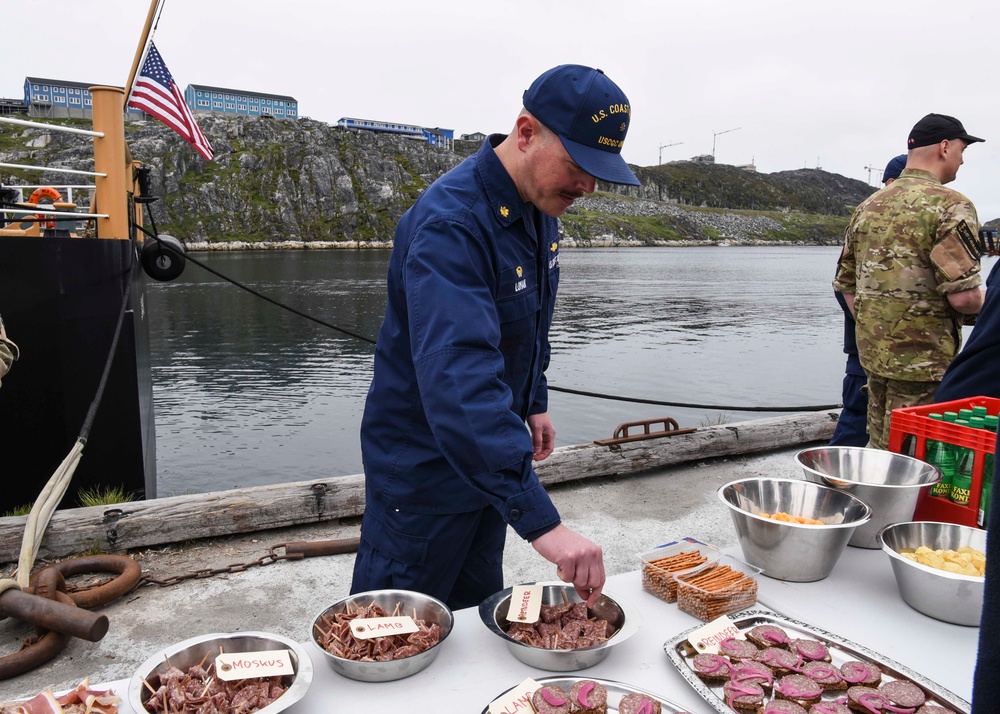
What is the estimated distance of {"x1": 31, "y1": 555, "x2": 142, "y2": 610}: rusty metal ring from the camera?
390cm

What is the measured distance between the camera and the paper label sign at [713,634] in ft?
6.22

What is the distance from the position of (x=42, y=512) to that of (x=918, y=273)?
5205 millimetres

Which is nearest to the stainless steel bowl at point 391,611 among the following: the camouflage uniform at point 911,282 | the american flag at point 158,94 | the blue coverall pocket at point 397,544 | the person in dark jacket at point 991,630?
the blue coverall pocket at point 397,544

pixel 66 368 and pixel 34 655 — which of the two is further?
pixel 66 368

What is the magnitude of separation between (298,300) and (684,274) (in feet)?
128

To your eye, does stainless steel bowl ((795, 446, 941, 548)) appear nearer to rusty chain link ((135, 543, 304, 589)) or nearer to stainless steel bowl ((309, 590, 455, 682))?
stainless steel bowl ((309, 590, 455, 682))

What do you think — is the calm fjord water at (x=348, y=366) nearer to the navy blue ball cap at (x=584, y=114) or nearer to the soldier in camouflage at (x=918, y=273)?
the soldier in camouflage at (x=918, y=273)

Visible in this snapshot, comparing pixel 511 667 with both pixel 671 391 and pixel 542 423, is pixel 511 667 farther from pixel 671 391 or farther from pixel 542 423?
pixel 671 391

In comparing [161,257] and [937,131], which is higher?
[937,131]

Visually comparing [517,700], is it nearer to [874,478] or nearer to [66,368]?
[874,478]

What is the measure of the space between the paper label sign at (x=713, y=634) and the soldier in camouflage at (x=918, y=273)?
3077 millimetres

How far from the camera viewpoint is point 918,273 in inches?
172

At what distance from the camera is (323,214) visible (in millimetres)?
117250

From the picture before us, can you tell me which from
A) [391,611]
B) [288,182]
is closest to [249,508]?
[391,611]
